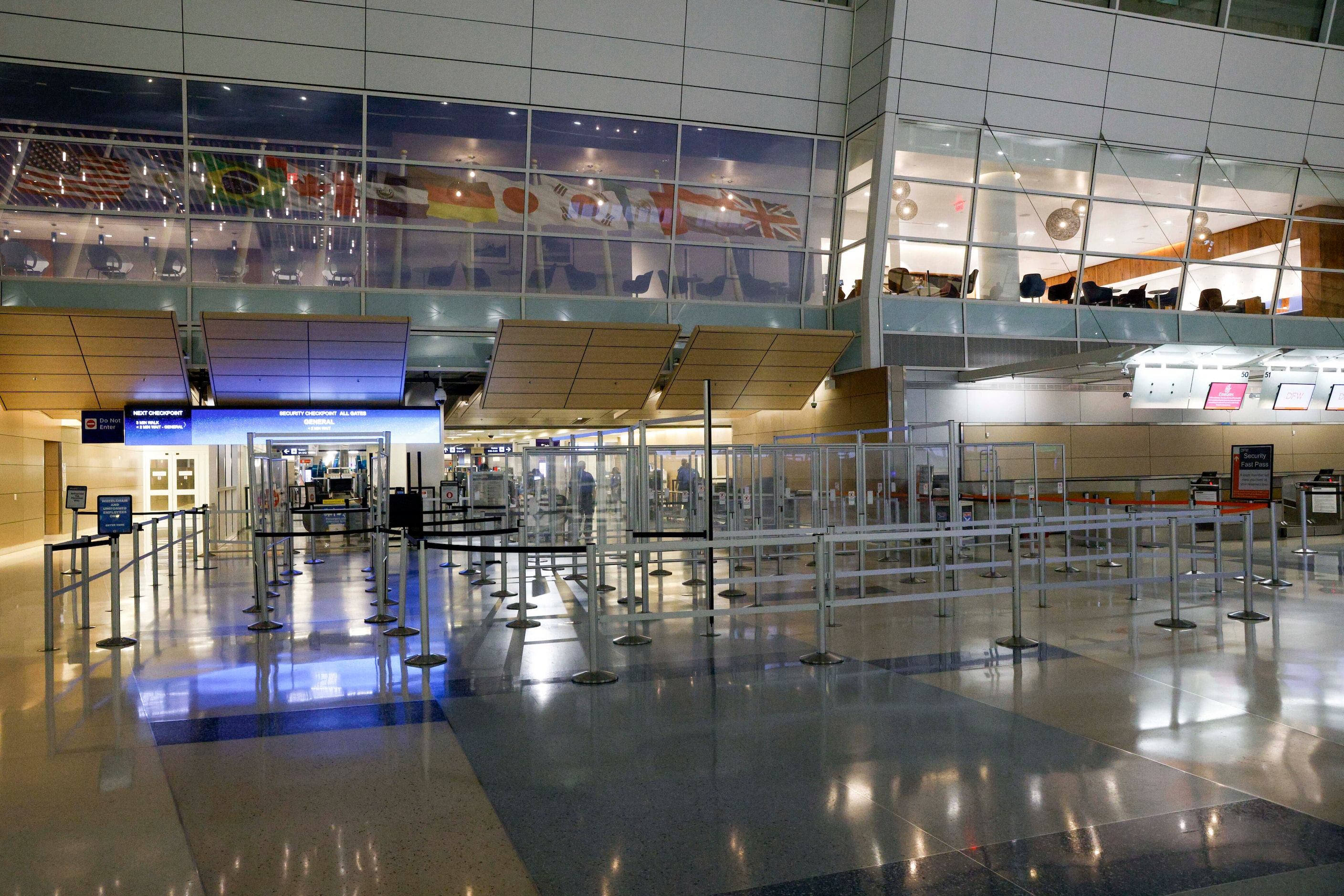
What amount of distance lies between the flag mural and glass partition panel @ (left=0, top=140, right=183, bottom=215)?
3594mm

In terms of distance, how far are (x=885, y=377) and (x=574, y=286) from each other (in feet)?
21.7

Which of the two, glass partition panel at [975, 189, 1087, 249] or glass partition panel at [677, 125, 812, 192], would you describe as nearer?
glass partition panel at [677, 125, 812, 192]

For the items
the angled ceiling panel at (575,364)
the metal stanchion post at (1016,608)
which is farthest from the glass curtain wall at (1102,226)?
the metal stanchion post at (1016,608)

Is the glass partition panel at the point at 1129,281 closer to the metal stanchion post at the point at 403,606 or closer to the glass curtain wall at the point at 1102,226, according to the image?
the glass curtain wall at the point at 1102,226

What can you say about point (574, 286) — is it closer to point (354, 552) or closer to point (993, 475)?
point (354, 552)

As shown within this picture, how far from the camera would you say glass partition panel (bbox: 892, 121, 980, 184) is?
19.0 meters

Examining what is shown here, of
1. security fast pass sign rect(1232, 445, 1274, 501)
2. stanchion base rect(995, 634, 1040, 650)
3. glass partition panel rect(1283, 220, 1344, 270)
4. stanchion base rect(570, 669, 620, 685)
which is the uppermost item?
glass partition panel rect(1283, 220, 1344, 270)

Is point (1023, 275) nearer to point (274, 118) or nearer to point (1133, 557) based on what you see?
point (1133, 557)

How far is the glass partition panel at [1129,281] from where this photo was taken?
20.7m

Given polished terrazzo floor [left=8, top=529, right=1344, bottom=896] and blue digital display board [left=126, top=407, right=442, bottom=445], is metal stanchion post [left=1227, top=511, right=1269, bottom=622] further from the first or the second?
blue digital display board [left=126, top=407, right=442, bottom=445]

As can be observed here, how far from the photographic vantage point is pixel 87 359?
17500 millimetres

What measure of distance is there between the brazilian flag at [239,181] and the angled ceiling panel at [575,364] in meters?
5.07

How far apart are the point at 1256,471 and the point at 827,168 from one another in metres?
10.0

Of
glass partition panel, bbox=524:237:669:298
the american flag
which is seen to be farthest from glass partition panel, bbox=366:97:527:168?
the american flag
